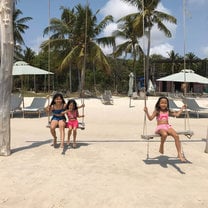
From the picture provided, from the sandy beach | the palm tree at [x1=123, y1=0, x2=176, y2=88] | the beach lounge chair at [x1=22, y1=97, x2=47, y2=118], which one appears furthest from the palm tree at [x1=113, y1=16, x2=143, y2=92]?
the sandy beach

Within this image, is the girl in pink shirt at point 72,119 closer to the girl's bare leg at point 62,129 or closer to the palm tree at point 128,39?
the girl's bare leg at point 62,129

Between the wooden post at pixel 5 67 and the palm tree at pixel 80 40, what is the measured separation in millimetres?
21399

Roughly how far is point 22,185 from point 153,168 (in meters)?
2.20

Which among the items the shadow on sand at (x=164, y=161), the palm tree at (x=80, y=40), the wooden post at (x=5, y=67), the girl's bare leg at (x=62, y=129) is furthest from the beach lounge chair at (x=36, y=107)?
the palm tree at (x=80, y=40)

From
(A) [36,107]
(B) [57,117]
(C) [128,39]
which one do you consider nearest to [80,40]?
(C) [128,39]

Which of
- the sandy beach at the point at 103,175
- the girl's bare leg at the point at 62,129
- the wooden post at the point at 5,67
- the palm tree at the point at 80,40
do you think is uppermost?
the palm tree at the point at 80,40

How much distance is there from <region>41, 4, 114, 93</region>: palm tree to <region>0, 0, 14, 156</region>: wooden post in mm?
21399

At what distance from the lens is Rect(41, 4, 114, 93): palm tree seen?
1141 inches

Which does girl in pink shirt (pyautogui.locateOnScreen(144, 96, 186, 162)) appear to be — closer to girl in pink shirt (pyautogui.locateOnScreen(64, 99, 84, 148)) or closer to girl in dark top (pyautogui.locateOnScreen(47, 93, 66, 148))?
girl in pink shirt (pyautogui.locateOnScreen(64, 99, 84, 148))

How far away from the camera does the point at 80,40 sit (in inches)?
1190

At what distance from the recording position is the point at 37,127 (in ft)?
39.0

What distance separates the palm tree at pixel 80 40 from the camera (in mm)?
28984

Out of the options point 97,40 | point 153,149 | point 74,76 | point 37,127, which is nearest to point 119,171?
point 153,149

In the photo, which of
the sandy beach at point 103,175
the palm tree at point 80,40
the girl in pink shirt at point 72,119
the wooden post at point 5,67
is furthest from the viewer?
the palm tree at point 80,40
